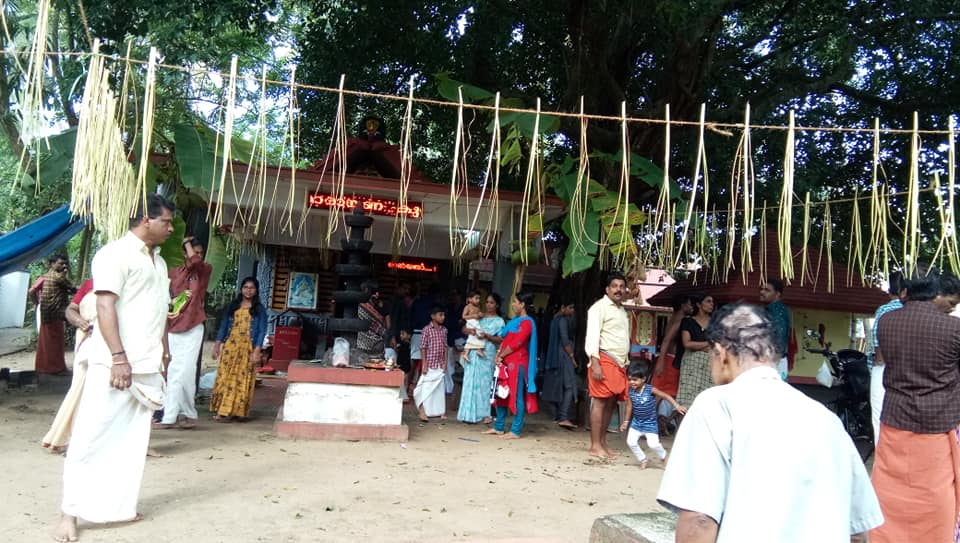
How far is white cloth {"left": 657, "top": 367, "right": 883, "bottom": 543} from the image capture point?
164cm

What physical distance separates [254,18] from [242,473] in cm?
562

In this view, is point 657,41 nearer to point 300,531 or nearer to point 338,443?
point 338,443

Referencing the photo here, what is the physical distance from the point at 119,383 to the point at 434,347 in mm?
4545

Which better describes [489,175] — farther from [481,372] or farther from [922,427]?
[922,427]

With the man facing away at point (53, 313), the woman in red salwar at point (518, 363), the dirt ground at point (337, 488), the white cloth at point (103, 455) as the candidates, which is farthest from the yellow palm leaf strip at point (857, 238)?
the man facing away at point (53, 313)

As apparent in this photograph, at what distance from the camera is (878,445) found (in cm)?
384

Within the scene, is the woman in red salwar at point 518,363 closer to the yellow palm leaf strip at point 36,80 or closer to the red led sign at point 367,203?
the red led sign at point 367,203

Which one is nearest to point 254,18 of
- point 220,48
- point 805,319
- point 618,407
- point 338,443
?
point 220,48

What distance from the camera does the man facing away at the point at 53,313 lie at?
27.8 ft

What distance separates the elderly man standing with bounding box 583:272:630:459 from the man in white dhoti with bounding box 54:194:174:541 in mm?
3600

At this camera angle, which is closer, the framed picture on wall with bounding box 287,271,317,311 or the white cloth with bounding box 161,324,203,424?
the white cloth with bounding box 161,324,203,424

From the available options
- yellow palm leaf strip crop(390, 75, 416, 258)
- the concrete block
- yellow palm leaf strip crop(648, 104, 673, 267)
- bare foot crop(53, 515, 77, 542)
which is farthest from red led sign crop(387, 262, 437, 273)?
the concrete block

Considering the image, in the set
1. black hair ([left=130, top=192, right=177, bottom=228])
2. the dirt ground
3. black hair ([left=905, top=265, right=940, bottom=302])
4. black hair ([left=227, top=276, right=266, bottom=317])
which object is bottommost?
the dirt ground

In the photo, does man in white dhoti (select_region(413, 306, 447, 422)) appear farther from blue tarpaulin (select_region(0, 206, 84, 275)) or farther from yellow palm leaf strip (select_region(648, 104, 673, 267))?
blue tarpaulin (select_region(0, 206, 84, 275))
